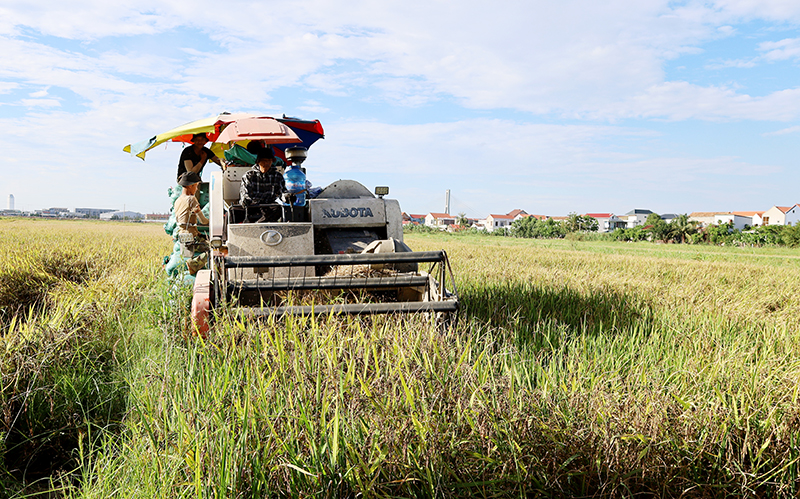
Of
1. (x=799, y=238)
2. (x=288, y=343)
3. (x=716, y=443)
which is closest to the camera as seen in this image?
(x=716, y=443)

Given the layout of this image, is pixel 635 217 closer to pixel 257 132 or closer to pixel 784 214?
pixel 784 214

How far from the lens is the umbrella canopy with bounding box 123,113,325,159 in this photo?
5.73 m

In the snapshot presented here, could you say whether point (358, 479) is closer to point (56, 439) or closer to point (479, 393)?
point (479, 393)

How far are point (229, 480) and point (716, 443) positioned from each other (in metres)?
2.29

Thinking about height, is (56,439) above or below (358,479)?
below

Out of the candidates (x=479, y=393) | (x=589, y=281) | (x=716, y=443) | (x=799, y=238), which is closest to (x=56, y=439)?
(x=479, y=393)

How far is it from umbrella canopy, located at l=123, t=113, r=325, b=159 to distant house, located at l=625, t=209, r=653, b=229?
121 metres

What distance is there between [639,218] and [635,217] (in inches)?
40.4

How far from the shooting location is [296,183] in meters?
6.02

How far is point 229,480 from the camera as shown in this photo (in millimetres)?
2064

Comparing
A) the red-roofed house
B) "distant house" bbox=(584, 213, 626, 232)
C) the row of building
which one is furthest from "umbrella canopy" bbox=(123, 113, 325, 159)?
the red-roofed house

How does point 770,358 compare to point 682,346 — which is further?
point 682,346

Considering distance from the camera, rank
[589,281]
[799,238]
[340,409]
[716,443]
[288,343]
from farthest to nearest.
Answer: [799,238]
[589,281]
[288,343]
[716,443]
[340,409]

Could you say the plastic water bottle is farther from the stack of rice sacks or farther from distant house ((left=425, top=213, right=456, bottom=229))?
distant house ((left=425, top=213, right=456, bottom=229))
